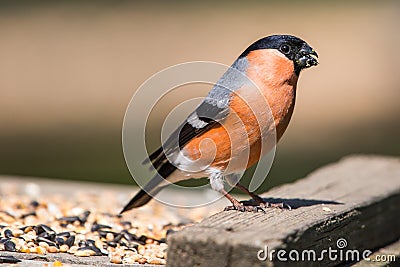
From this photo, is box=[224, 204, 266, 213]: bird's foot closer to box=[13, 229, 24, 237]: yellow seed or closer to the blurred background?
box=[13, 229, 24, 237]: yellow seed

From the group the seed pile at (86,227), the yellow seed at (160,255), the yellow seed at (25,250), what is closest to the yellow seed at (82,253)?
the seed pile at (86,227)

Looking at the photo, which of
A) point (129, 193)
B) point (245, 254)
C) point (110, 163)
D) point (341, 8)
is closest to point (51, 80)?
point (110, 163)

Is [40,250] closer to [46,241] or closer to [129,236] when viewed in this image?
[46,241]

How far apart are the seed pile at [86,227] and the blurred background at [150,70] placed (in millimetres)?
4688

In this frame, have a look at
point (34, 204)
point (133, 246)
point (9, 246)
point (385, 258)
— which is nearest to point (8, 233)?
point (9, 246)

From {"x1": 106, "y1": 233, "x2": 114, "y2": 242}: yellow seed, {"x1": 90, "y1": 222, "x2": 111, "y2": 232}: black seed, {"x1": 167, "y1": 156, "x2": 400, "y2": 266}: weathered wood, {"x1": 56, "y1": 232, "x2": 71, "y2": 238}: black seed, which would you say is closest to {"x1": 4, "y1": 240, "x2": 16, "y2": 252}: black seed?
{"x1": 56, "y1": 232, "x2": 71, "y2": 238}: black seed

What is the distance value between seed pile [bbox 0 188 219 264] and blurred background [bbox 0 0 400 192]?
469cm

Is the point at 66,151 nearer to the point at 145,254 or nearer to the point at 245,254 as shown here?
the point at 145,254

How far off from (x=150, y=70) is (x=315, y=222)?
44.0 ft

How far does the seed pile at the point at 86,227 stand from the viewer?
4188 millimetres

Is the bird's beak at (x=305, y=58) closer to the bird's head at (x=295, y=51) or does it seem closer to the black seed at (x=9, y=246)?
the bird's head at (x=295, y=51)

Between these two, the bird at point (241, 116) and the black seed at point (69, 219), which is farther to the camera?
the black seed at point (69, 219)

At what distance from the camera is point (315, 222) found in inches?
150

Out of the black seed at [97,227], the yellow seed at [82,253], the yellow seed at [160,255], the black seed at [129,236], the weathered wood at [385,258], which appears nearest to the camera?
the yellow seed at [82,253]
